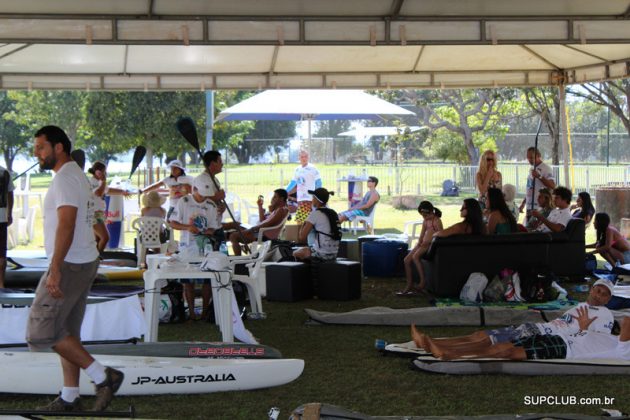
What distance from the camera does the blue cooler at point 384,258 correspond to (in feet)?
38.0

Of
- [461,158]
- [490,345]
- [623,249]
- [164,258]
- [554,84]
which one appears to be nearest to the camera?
[490,345]

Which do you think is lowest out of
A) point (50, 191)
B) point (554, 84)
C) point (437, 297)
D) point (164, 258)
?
point (437, 297)

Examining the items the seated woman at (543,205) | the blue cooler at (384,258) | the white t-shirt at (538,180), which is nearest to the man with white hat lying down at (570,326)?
the seated woman at (543,205)

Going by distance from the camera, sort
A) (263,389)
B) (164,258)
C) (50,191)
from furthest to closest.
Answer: (164,258) < (263,389) < (50,191)

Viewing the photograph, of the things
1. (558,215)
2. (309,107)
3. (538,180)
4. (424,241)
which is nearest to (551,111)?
(309,107)

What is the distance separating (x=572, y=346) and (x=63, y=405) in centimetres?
335

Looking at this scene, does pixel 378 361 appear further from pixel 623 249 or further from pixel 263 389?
pixel 623 249

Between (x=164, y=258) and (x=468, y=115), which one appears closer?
(x=164, y=258)

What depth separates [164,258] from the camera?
7637mm

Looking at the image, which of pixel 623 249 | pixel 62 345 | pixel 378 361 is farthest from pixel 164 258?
pixel 623 249

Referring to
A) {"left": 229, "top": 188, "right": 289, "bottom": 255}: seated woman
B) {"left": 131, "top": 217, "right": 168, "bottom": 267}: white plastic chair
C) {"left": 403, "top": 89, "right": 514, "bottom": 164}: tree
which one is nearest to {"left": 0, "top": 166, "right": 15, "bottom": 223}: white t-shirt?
{"left": 131, "top": 217, "right": 168, "bottom": 267}: white plastic chair

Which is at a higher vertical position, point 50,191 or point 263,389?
point 50,191

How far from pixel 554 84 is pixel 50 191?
1039cm

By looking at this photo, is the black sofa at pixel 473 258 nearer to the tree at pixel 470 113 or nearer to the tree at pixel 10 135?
the tree at pixel 470 113
